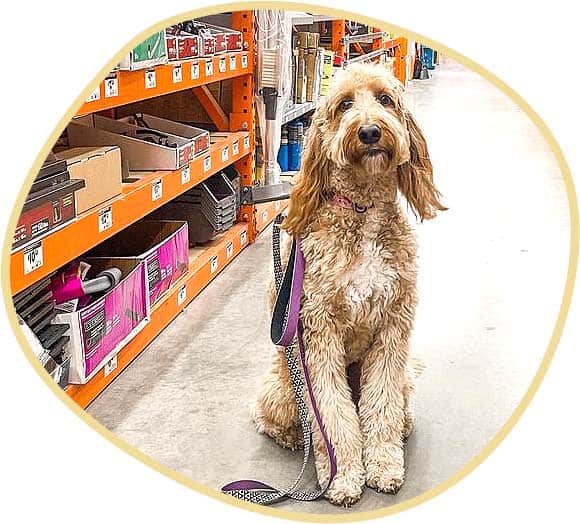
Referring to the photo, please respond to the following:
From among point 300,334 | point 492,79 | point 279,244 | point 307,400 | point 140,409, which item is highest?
point 492,79

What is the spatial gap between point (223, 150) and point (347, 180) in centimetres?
122

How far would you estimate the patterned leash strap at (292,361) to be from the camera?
1503 mm

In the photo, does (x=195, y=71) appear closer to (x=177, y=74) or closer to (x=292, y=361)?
(x=177, y=74)

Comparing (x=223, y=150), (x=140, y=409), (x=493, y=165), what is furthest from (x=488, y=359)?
(x=223, y=150)

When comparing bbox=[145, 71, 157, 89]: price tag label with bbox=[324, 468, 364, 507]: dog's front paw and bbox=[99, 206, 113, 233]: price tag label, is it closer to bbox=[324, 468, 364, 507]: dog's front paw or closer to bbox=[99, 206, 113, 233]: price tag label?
bbox=[99, 206, 113, 233]: price tag label

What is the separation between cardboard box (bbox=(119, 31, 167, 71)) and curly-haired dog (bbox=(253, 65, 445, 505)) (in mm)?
456

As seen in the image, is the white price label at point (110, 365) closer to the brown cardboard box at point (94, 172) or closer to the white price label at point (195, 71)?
the brown cardboard box at point (94, 172)

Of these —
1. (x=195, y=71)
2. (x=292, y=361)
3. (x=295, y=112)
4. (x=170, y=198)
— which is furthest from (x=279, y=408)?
(x=295, y=112)

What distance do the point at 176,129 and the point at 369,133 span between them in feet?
4.00

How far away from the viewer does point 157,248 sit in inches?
84.7

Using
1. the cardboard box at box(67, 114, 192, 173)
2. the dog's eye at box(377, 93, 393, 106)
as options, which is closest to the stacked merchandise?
the cardboard box at box(67, 114, 192, 173)

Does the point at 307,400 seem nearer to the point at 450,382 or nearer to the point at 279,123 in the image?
the point at 450,382

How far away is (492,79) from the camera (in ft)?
4.07

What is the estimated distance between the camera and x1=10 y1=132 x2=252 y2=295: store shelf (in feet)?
4.93
